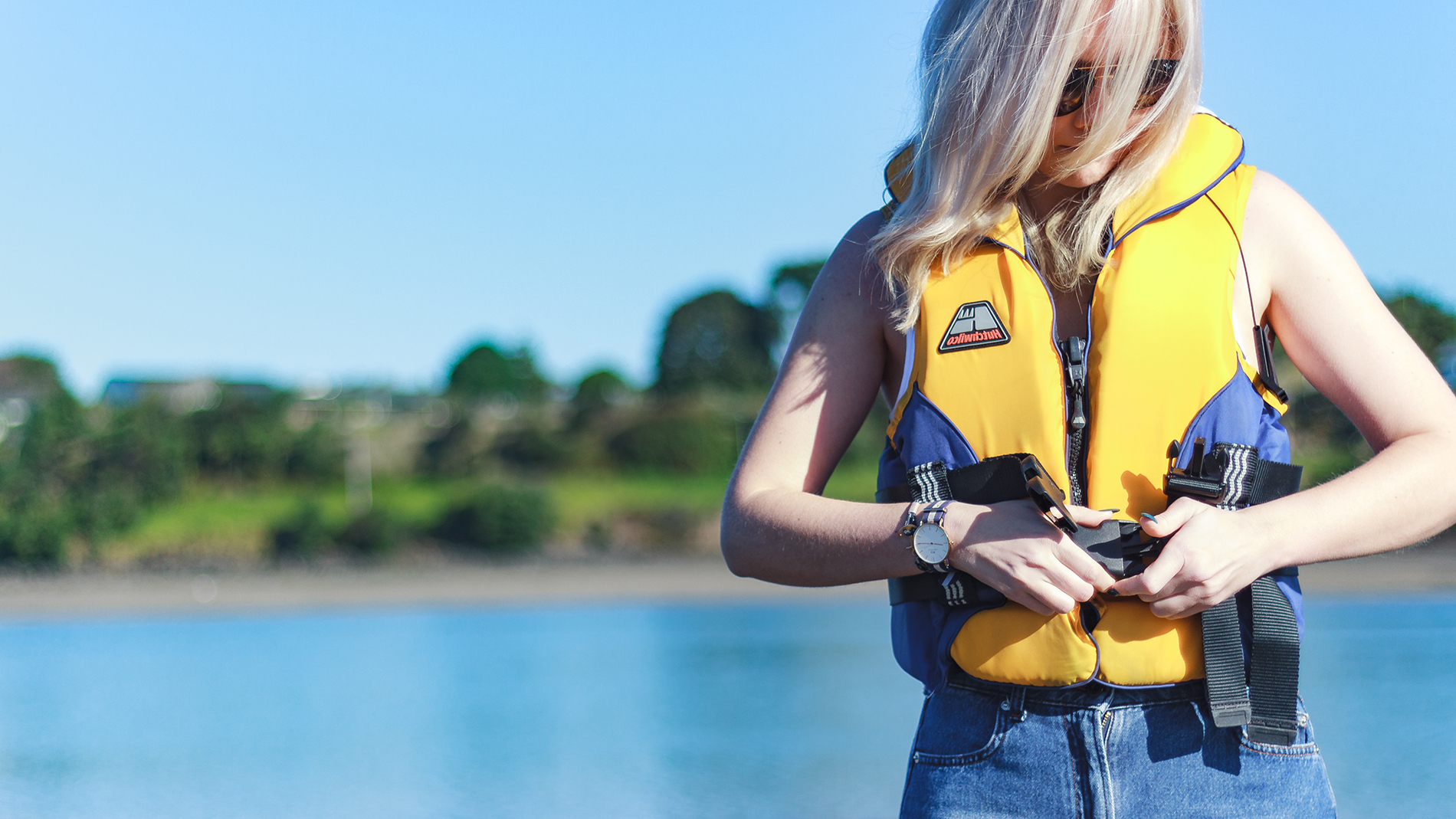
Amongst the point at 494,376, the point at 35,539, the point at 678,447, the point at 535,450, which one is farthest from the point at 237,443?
the point at 494,376

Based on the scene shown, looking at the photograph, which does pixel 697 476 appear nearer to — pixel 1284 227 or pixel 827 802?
pixel 827 802

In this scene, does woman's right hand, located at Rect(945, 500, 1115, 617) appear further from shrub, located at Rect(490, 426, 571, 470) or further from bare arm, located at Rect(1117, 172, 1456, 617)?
shrub, located at Rect(490, 426, 571, 470)

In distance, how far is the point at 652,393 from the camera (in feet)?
180

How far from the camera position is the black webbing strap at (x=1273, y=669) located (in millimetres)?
1348

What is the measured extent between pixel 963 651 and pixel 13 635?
28.1 m

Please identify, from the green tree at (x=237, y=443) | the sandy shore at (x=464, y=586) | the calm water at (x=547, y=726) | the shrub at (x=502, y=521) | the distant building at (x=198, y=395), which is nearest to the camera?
the calm water at (x=547, y=726)

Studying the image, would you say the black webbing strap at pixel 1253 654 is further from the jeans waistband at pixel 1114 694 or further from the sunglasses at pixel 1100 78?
the sunglasses at pixel 1100 78

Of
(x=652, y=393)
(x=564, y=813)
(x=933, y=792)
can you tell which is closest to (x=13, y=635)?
(x=564, y=813)

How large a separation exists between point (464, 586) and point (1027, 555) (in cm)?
3419

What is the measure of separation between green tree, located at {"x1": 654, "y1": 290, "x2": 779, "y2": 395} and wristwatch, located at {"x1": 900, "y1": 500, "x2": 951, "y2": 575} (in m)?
57.9

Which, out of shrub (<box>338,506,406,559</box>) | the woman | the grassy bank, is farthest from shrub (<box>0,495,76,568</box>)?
the woman

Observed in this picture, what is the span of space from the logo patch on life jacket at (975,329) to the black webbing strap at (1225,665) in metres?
0.40

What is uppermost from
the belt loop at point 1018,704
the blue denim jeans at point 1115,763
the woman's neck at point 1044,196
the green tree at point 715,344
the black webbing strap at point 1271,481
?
the green tree at point 715,344

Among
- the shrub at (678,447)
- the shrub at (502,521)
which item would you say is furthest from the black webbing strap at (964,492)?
the shrub at (678,447)
